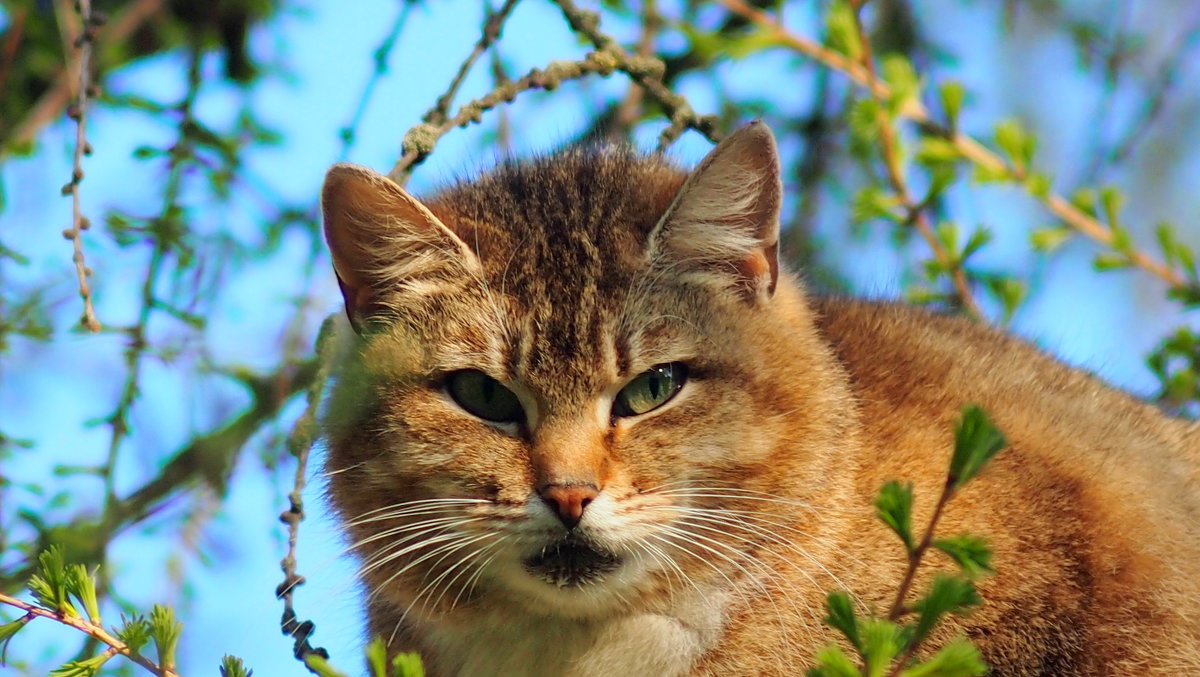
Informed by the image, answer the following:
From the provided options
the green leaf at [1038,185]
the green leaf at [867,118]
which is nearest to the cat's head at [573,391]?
the green leaf at [867,118]

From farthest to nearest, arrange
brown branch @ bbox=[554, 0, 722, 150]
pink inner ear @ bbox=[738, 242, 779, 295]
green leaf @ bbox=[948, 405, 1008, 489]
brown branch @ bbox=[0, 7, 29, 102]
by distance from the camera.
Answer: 1. brown branch @ bbox=[0, 7, 29, 102]
2. brown branch @ bbox=[554, 0, 722, 150]
3. pink inner ear @ bbox=[738, 242, 779, 295]
4. green leaf @ bbox=[948, 405, 1008, 489]

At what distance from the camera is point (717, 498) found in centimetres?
308

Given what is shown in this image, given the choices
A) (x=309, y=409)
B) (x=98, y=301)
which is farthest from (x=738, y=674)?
(x=98, y=301)

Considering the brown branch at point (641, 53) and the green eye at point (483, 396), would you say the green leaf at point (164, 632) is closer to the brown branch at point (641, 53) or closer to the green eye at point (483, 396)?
the green eye at point (483, 396)

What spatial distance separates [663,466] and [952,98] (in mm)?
2009

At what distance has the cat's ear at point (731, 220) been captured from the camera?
3.21 metres

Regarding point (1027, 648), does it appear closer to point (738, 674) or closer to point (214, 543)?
point (738, 674)

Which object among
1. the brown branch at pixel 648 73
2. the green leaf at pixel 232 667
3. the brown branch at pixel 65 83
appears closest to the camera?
the green leaf at pixel 232 667

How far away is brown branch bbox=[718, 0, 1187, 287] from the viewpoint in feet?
14.0

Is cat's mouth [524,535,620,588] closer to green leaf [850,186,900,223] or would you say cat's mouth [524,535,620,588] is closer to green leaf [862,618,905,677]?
green leaf [862,618,905,677]

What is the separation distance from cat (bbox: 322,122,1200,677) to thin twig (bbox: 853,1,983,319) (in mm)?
961

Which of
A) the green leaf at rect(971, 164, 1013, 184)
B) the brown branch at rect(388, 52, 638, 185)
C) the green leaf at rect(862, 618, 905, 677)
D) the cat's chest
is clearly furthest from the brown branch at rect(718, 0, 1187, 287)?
the green leaf at rect(862, 618, 905, 677)

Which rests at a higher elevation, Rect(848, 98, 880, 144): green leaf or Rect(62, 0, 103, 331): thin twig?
Rect(848, 98, 880, 144): green leaf

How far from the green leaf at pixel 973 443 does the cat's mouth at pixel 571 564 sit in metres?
1.11
